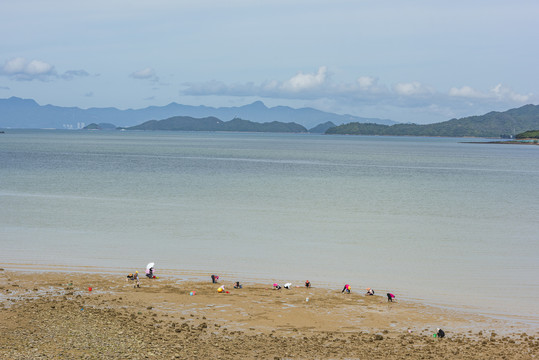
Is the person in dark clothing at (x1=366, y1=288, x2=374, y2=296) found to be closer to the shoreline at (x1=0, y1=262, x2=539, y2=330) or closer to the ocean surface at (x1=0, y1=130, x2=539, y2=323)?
the shoreline at (x1=0, y1=262, x2=539, y2=330)

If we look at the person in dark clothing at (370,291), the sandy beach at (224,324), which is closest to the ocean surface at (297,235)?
the person in dark clothing at (370,291)

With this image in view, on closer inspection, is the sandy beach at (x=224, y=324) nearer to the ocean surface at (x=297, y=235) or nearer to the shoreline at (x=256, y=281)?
the shoreline at (x=256, y=281)

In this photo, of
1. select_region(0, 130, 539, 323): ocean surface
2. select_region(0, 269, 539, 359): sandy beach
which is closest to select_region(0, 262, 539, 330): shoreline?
select_region(0, 130, 539, 323): ocean surface

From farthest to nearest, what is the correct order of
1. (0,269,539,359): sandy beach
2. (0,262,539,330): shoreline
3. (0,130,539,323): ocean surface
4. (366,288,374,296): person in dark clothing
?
→ (0,130,539,323): ocean surface < (366,288,374,296): person in dark clothing < (0,262,539,330): shoreline < (0,269,539,359): sandy beach

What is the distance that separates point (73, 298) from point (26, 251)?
10.5m

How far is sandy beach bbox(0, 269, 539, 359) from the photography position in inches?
649

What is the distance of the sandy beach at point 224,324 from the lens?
16.5 metres

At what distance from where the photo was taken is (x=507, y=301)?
2341cm

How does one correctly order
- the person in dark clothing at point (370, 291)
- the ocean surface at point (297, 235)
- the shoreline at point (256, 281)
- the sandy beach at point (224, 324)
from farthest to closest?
the ocean surface at point (297, 235) → the person in dark clothing at point (370, 291) → the shoreline at point (256, 281) → the sandy beach at point (224, 324)

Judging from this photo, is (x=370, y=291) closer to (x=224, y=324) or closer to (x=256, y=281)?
(x=256, y=281)

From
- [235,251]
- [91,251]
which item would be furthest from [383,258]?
[91,251]

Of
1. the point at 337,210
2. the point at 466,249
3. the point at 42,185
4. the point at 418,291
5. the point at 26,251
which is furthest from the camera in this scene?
the point at 42,185

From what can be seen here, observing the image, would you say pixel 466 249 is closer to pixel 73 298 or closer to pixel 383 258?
pixel 383 258

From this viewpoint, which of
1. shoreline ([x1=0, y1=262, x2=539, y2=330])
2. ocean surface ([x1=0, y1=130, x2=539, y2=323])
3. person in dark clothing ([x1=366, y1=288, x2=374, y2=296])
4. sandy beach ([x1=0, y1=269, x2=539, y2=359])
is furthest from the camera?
ocean surface ([x1=0, y1=130, x2=539, y2=323])
